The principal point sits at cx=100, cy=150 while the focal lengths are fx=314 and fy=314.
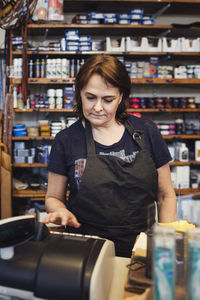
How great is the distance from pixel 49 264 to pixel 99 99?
77 centimetres

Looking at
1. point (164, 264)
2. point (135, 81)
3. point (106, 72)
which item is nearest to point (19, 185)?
Result: point (135, 81)

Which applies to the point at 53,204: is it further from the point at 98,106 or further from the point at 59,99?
the point at 59,99

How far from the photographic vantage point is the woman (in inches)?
54.6

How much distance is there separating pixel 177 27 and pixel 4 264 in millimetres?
3402

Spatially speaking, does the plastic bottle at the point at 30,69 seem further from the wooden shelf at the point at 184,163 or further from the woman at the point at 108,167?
the woman at the point at 108,167

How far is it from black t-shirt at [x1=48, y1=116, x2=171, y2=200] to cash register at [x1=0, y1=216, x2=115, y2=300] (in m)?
0.56

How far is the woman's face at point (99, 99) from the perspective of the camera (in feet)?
4.50

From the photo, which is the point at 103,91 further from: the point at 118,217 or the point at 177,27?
the point at 177,27

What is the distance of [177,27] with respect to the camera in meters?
3.57

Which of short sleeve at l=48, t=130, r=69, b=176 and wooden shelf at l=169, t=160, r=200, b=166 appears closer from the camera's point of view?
short sleeve at l=48, t=130, r=69, b=176

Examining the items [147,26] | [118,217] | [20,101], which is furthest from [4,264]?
[147,26]

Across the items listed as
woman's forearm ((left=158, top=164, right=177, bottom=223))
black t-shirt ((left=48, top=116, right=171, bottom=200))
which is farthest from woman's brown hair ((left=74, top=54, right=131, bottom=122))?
woman's forearm ((left=158, top=164, right=177, bottom=223))

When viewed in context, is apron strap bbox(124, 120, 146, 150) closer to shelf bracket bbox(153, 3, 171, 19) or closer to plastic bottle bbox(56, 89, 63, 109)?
plastic bottle bbox(56, 89, 63, 109)

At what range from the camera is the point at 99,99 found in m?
1.37
